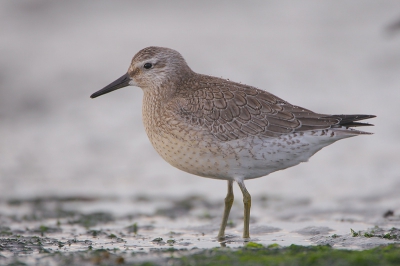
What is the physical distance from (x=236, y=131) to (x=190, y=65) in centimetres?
829

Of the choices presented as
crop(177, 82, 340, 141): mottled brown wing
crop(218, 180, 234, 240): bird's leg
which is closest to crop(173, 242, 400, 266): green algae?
crop(218, 180, 234, 240): bird's leg

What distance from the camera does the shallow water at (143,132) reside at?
291 inches

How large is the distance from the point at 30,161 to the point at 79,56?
5.79 m

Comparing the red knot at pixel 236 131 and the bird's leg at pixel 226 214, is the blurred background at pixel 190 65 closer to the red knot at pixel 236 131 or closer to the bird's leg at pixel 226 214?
the bird's leg at pixel 226 214

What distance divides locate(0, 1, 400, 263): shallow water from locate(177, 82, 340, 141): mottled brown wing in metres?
1.18

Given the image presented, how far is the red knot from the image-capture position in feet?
20.9

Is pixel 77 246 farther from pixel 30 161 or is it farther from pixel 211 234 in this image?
pixel 30 161

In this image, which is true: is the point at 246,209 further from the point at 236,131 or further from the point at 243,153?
the point at 236,131

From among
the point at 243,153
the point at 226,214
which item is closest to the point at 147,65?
the point at 243,153

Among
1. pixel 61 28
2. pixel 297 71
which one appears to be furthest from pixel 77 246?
pixel 61 28

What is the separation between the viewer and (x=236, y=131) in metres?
6.42

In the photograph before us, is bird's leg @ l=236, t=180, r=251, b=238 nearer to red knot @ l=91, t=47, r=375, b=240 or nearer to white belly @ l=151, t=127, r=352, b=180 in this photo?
red knot @ l=91, t=47, r=375, b=240

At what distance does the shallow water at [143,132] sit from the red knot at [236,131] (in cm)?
82

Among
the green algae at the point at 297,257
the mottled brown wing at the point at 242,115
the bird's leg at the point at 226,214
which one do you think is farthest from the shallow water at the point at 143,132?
the mottled brown wing at the point at 242,115
